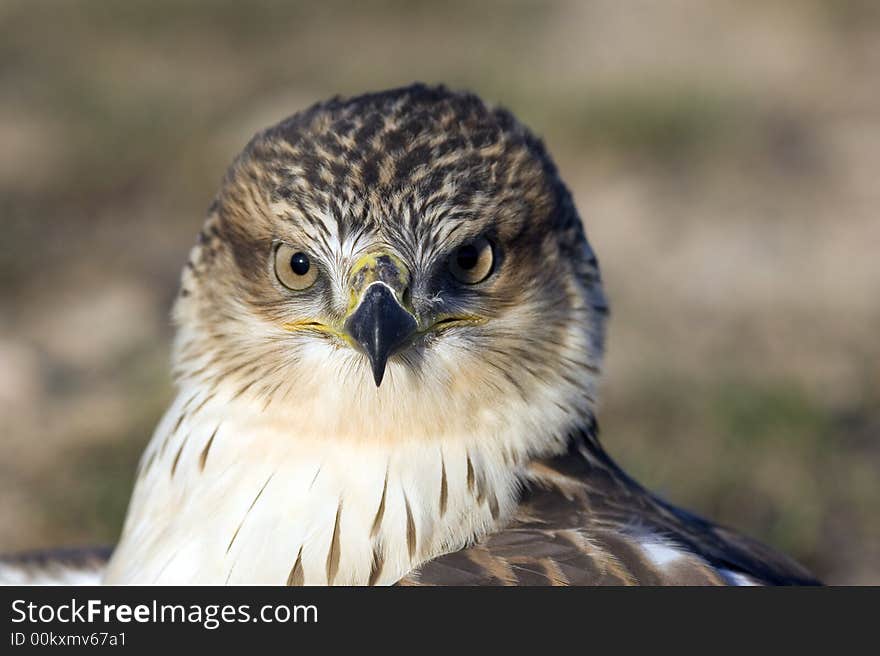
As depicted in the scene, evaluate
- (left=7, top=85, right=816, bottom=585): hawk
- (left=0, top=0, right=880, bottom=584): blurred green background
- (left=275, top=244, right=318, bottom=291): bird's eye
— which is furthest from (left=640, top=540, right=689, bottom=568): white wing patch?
(left=0, top=0, right=880, bottom=584): blurred green background

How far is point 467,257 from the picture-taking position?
10.5ft

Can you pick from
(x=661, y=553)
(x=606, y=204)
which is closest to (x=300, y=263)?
(x=661, y=553)

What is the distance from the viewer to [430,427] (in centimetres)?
313

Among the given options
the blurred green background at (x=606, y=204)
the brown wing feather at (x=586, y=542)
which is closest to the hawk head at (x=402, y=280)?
the brown wing feather at (x=586, y=542)

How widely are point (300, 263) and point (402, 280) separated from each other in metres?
0.28

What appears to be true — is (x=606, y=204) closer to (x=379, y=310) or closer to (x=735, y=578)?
(x=735, y=578)

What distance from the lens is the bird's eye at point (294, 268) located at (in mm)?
3182

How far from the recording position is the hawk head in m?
3.10

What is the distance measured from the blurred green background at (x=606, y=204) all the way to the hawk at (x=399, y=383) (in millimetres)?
1825

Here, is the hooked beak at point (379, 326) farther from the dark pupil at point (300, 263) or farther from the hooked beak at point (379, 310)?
the dark pupil at point (300, 263)

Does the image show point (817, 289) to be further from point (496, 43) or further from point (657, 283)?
point (496, 43)

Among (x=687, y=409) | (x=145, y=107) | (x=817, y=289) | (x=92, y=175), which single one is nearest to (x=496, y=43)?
(x=145, y=107)

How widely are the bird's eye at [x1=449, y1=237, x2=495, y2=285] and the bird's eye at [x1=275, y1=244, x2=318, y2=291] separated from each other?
33 cm

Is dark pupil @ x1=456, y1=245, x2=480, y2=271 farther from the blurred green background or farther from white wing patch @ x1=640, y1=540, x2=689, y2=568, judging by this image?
the blurred green background
